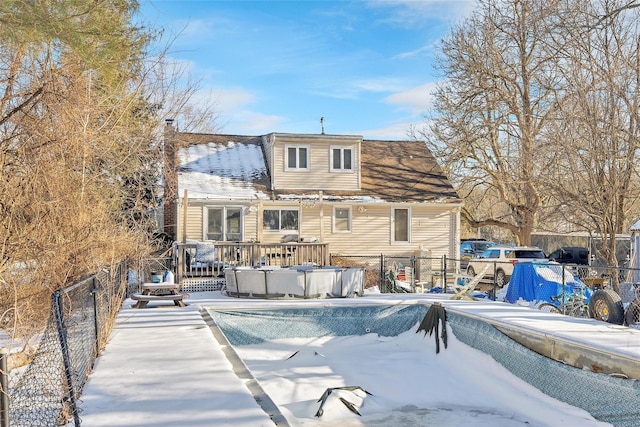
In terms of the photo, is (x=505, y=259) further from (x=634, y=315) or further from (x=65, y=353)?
(x=65, y=353)

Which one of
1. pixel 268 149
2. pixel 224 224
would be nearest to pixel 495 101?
pixel 268 149

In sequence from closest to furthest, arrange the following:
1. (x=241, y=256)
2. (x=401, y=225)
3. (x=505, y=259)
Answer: (x=241, y=256), (x=505, y=259), (x=401, y=225)

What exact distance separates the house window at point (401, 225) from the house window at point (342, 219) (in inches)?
78.6

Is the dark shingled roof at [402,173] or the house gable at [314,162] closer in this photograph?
the house gable at [314,162]

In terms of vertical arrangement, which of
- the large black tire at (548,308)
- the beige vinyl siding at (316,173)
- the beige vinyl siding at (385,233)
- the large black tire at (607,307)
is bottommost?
the large black tire at (548,308)

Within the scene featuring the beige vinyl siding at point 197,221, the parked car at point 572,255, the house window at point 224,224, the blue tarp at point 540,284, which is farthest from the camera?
the parked car at point 572,255

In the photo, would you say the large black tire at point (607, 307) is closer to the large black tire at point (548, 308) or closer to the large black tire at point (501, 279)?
the large black tire at point (548, 308)

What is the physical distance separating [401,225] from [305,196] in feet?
14.5

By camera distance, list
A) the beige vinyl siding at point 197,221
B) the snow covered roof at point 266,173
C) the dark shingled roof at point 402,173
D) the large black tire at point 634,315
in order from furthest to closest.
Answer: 1. the dark shingled roof at point 402,173
2. the snow covered roof at point 266,173
3. the beige vinyl siding at point 197,221
4. the large black tire at point 634,315

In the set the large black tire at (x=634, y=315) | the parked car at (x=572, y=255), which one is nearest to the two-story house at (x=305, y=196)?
the parked car at (x=572, y=255)

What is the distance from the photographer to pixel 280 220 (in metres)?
23.0

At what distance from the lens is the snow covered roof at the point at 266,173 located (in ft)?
75.0

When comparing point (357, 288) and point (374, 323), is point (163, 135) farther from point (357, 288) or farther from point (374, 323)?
point (374, 323)

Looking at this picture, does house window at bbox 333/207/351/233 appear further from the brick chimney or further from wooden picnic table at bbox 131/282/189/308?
wooden picnic table at bbox 131/282/189/308
